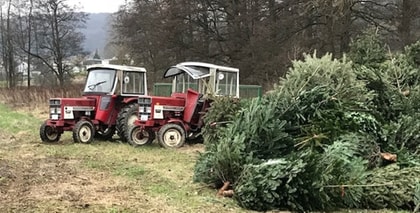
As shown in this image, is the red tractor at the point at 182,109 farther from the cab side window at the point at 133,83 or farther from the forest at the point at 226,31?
the forest at the point at 226,31

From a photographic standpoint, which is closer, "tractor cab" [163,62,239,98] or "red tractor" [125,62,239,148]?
"red tractor" [125,62,239,148]

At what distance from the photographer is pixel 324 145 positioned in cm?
738

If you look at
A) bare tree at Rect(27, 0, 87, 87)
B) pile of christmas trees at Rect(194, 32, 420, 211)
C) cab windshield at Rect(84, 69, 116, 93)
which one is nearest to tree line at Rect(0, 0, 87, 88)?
bare tree at Rect(27, 0, 87, 87)

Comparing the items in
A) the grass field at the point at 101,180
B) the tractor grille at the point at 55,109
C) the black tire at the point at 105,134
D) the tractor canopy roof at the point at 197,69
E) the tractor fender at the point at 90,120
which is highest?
the tractor canopy roof at the point at 197,69

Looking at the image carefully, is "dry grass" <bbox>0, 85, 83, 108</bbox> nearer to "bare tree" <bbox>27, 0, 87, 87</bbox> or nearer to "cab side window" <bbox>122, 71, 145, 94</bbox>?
"bare tree" <bbox>27, 0, 87, 87</bbox>

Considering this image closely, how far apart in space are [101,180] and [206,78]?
5.47 meters

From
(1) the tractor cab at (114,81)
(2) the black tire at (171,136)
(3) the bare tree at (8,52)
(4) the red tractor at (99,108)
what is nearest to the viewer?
(2) the black tire at (171,136)

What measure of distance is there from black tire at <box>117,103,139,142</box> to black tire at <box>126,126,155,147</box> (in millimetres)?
Result: 201

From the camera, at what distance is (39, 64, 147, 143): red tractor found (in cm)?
1277

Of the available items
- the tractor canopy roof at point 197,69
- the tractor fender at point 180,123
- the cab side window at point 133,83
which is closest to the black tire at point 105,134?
the cab side window at point 133,83

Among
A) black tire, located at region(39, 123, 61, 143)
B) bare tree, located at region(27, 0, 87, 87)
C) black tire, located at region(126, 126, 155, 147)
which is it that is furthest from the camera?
bare tree, located at region(27, 0, 87, 87)

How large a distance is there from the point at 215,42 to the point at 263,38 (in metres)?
5.69

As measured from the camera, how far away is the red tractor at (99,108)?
1277cm

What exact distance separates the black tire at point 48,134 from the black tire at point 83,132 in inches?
28.1
